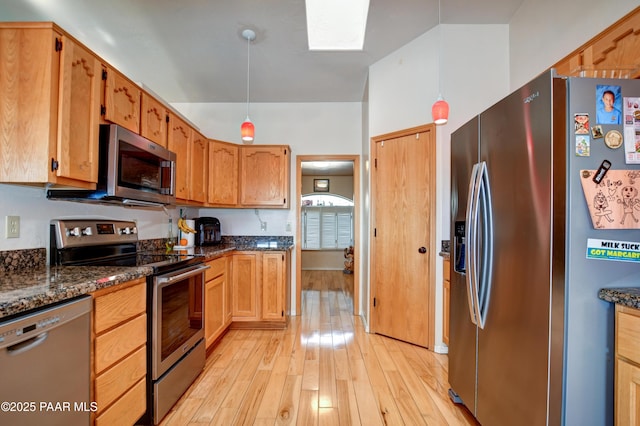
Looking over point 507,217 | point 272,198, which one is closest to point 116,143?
point 272,198

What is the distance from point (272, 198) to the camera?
3.42 metres

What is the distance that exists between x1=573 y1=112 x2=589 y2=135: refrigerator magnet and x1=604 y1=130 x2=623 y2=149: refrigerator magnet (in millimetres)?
88

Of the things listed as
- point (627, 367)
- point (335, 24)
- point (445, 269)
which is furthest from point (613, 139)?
point (335, 24)

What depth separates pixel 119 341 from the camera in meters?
1.37

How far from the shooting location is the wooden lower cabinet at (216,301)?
2389 millimetres

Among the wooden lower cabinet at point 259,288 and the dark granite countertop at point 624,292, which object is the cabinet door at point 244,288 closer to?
the wooden lower cabinet at point 259,288

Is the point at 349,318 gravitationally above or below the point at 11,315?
below

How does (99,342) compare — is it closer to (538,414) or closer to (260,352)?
(260,352)

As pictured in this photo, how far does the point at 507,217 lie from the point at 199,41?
115 inches

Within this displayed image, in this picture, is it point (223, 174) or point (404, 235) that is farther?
point (223, 174)

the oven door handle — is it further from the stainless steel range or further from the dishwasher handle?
the dishwasher handle

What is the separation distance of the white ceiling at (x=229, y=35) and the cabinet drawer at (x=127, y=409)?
8.79ft

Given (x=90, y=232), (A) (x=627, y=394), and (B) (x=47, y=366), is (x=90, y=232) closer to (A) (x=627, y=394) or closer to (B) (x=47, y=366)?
(B) (x=47, y=366)

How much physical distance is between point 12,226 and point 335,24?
2899 millimetres
